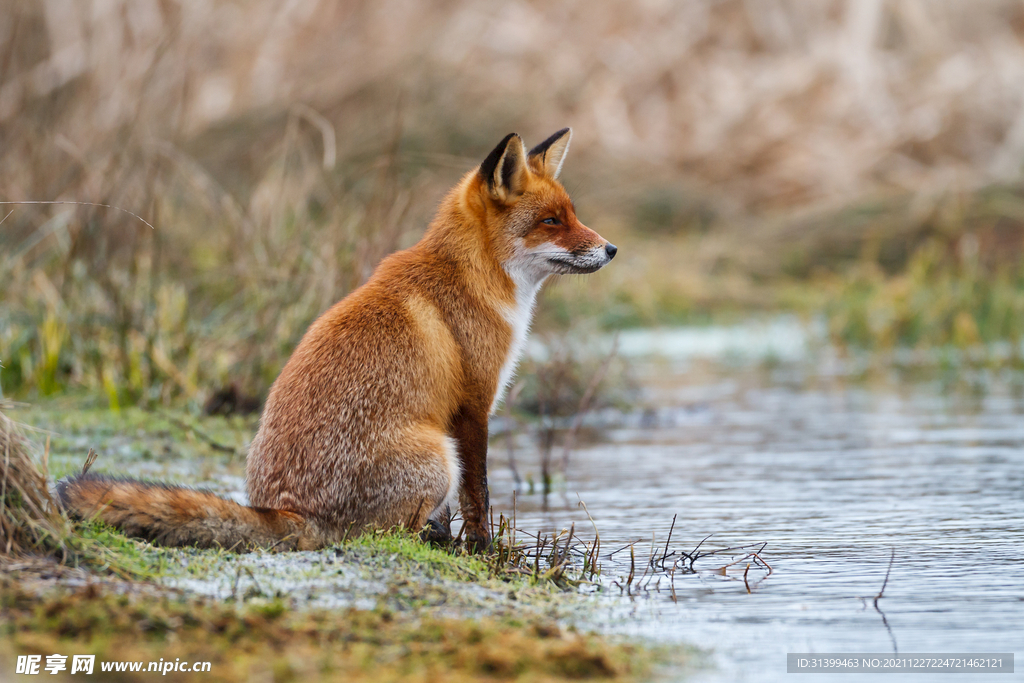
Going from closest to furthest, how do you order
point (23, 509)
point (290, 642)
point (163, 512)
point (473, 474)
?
point (290, 642) < point (23, 509) < point (163, 512) < point (473, 474)

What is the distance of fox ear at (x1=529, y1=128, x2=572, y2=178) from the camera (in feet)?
18.9

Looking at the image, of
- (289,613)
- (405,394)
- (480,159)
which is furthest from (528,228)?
(480,159)

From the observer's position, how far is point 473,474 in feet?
16.7

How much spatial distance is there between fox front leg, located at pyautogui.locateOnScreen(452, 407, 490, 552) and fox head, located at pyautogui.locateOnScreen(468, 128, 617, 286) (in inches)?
30.8

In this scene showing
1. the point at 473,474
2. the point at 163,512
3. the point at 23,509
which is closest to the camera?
the point at 23,509

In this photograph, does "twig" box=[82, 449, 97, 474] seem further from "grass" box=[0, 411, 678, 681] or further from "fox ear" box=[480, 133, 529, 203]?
"fox ear" box=[480, 133, 529, 203]

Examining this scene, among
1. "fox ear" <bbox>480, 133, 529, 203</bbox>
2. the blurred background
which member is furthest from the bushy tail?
the blurred background

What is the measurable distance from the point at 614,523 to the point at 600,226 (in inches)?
457

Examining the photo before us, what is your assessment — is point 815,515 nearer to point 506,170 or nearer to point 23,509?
point 506,170

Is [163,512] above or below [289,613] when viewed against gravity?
above

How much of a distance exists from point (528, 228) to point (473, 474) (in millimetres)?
1200

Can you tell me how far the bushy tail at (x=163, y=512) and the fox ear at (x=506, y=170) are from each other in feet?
6.25

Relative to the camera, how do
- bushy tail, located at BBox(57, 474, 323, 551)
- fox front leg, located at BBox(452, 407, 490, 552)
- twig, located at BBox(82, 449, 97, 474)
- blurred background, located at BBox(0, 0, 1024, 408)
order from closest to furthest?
bushy tail, located at BBox(57, 474, 323, 551) < twig, located at BBox(82, 449, 97, 474) < fox front leg, located at BBox(452, 407, 490, 552) < blurred background, located at BBox(0, 0, 1024, 408)

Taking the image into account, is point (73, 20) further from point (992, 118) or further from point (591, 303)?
point (992, 118)
